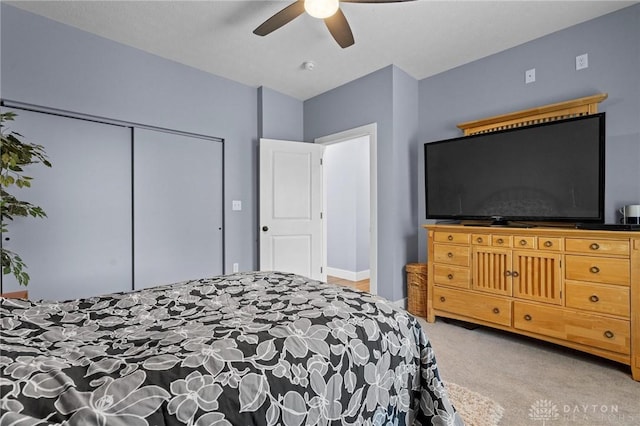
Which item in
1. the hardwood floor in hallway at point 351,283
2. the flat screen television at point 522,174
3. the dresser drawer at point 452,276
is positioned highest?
the flat screen television at point 522,174

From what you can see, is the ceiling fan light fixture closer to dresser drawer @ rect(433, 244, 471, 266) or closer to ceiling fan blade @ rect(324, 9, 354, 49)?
ceiling fan blade @ rect(324, 9, 354, 49)

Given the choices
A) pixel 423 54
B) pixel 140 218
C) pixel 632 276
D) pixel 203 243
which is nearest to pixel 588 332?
pixel 632 276

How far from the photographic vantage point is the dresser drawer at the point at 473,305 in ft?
8.52

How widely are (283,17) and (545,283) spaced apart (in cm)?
276

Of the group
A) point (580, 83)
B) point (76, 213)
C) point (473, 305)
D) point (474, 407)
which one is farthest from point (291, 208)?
point (580, 83)

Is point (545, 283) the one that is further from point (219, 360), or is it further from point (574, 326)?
point (219, 360)

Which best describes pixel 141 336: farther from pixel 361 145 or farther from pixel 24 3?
pixel 361 145

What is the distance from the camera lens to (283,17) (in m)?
2.14

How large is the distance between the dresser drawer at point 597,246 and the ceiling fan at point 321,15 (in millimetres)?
2073

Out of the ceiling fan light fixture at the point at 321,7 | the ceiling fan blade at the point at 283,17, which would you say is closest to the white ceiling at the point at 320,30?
the ceiling fan blade at the point at 283,17

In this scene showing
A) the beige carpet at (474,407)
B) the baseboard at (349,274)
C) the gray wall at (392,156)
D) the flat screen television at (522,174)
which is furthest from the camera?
the baseboard at (349,274)

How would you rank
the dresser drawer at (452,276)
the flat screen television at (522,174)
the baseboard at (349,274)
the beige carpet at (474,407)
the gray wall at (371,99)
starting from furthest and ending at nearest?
the baseboard at (349,274) < the dresser drawer at (452,276) < the gray wall at (371,99) < the flat screen television at (522,174) < the beige carpet at (474,407)

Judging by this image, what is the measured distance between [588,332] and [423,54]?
2.73 metres

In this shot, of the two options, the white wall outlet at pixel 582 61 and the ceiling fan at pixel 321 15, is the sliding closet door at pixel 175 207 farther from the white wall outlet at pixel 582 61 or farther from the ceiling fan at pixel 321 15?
the white wall outlet at pixel 582 61
